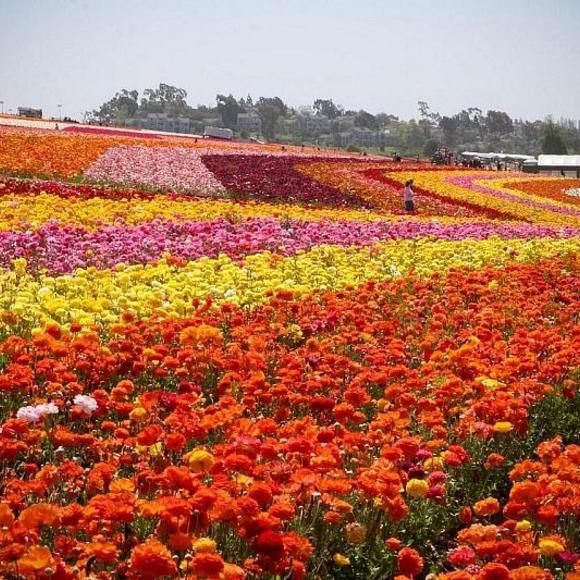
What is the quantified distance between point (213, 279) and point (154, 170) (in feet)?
54.9

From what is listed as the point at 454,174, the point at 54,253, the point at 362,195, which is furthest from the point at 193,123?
the point at 54,253

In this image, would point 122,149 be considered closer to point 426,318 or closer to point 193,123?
point 426,318

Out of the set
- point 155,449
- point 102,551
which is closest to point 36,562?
point 102,551

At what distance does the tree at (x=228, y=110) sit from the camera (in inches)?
7082

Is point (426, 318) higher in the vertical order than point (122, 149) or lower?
lower

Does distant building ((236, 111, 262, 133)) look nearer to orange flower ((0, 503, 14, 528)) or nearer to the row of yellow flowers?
the row of yellow flowers

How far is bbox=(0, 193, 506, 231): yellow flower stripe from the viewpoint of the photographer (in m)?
11.9

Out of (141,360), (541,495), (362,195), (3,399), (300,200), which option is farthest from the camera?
(362,195)

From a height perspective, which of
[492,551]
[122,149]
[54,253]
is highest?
[122,149]

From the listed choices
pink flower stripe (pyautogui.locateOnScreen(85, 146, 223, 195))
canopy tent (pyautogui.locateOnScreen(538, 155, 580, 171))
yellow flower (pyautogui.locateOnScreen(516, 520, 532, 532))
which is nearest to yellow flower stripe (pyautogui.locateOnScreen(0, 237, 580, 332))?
yellow flower (pyautogui.locateOnScreen(516, 520, 532, 532))

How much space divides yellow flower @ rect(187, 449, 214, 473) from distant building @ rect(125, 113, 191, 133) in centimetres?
17766

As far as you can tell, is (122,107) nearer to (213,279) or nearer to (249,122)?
(249,122)

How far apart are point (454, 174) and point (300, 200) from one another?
18021mm

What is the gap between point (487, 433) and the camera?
462cm
